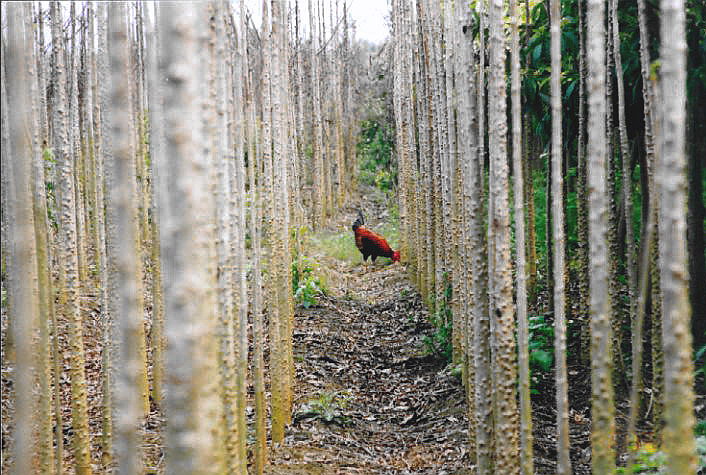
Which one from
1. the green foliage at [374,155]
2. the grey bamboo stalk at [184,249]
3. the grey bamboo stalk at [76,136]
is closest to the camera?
the grey bamboo stalk at [184,249]

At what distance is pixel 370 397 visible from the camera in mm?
6055

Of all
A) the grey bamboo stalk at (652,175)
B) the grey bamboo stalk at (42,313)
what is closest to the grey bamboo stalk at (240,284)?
the grey bamboo stalk at (42,313)

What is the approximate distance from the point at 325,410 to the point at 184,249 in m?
4.09

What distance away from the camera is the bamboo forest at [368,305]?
1.58 metres

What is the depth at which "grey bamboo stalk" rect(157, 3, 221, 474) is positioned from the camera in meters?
1.49

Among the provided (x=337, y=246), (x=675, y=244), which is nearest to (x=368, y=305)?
(x=337, y=246)

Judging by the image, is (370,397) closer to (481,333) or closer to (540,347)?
(540,347)

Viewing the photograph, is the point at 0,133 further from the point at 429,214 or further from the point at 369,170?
the point at 369,170

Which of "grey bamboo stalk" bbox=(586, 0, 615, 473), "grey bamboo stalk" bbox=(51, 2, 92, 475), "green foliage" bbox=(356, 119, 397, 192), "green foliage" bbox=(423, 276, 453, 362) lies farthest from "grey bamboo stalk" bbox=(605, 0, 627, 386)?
"green foliage" bbox=(356, 119, 397, 192)

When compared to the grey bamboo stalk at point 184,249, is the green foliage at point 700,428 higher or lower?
lower

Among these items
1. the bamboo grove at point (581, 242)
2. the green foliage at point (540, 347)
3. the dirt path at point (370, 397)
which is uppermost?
the bamboo grove at point (581, 242)

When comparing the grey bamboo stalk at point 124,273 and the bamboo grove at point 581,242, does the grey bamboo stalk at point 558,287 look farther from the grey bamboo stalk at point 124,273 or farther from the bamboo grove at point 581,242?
the grey bamboo stalk at point 124,273

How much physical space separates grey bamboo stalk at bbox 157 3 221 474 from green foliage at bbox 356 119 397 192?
17555mm

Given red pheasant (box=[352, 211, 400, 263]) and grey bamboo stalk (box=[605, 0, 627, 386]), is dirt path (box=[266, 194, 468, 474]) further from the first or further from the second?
red pheasant (box=[352, 211, 400, 263])
